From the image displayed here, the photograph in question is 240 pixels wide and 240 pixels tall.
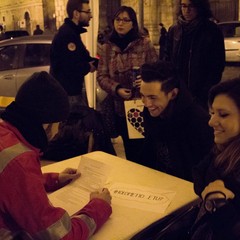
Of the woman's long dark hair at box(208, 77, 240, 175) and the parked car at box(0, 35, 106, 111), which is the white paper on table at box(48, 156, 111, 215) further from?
the parked car at box(0, 35, 106, 111)

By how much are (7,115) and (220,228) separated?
848 mm

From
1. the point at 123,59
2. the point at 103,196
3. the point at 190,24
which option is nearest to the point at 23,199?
the point at 103,196

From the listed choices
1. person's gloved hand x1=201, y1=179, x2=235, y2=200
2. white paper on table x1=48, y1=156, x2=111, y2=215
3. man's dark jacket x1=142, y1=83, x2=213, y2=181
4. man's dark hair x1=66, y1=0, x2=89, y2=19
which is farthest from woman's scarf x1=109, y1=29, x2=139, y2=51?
person's gloved hand x1=201, y1=179, x2=235, y2=200

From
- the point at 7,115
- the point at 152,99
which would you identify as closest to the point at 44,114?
the point at 7,115

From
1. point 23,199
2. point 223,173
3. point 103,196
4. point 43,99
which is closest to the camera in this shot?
point 23,199

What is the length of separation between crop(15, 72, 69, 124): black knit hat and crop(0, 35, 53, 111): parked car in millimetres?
4472

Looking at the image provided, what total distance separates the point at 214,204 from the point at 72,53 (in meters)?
2.27

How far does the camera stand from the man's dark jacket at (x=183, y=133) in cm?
224

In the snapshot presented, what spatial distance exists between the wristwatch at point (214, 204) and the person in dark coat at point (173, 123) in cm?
70

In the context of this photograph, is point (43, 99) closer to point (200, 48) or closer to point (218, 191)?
point (218, 191)

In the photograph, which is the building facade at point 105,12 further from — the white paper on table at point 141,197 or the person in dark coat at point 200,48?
the white paper on table at point 141,197

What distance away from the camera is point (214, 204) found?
1.52 meters

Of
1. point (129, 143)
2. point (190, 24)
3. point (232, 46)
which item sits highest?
point (190, 24)

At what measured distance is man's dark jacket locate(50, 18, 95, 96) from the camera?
11.4 ft
